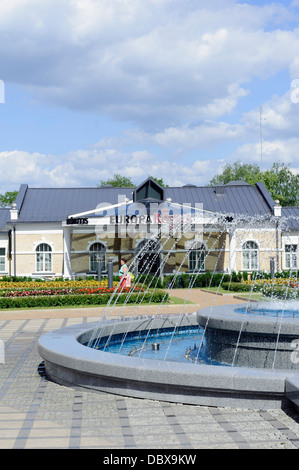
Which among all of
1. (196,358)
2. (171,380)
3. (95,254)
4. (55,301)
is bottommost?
(55,301)

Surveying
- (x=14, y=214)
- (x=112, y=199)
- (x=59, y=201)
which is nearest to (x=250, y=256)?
(x=112, y=199)

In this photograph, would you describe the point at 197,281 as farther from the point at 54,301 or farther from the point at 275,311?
the point at 275,311

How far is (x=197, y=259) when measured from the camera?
35.6m

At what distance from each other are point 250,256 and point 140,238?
7564 millimetres

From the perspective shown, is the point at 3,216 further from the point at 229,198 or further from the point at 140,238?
the point at 229,198

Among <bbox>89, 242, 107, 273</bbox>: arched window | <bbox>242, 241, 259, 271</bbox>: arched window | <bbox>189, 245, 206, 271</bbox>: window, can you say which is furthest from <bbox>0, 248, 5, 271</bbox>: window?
<bbox>242, 241, 259, 271</bbox>: arched window

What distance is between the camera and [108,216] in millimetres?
33406

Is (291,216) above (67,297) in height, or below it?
above

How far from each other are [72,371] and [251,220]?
3000 cm

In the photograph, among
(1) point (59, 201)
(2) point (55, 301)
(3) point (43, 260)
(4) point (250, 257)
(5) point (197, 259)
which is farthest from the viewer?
(1) point (59, 201)

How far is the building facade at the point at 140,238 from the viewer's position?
33.5m

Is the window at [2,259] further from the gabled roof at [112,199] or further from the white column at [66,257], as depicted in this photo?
the white column at [66,257]

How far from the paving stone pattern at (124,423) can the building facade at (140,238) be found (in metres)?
24.9
